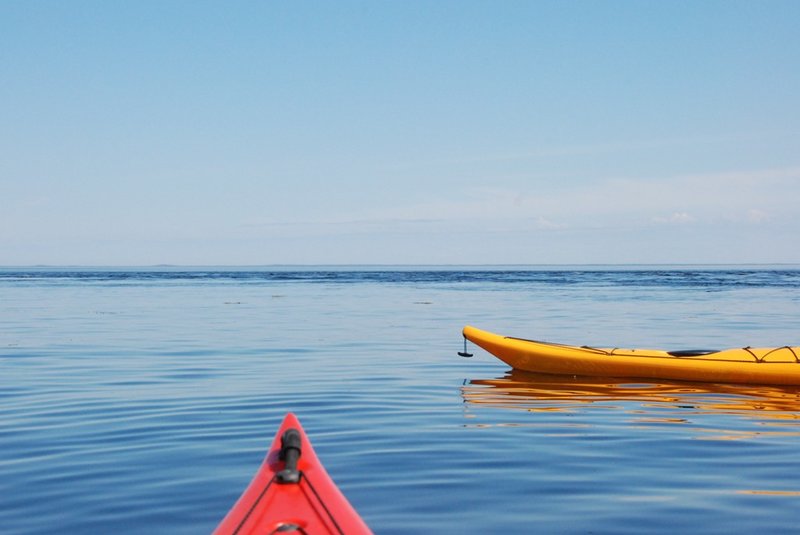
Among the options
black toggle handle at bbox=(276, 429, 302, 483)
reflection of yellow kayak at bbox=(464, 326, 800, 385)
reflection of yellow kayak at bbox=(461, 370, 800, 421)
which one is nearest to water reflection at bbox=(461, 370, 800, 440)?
reflection of yellow kayak at bbox=(461, 370, 800, 421)

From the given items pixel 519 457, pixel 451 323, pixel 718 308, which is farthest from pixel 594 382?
pixel 718 308

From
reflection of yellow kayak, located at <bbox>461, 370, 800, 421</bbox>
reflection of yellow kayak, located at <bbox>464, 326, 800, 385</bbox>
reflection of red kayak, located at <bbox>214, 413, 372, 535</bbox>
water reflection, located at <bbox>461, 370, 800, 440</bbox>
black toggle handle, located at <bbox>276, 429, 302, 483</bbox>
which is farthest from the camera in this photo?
reflection of yellow kayak, located at <bbox>464, 326, 800, 385</bbox>

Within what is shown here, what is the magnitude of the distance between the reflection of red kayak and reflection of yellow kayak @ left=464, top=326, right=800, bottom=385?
10611 millimetres

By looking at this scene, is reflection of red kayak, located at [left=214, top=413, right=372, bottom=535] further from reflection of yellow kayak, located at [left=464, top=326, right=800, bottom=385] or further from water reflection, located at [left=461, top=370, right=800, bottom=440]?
reflection of yellow kayak, located at [left=464, top=326, right=800, bottom=385]

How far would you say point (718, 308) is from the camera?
35.3 m

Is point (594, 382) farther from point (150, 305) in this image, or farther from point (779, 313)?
point (150, 305)

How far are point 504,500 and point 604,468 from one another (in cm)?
143

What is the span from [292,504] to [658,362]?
11.1 metres

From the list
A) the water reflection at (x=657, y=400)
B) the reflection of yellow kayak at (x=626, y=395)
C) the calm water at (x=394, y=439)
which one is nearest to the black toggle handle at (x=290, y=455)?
the calm water at (x=394, y=439)

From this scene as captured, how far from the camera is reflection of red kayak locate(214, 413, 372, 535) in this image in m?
4.30

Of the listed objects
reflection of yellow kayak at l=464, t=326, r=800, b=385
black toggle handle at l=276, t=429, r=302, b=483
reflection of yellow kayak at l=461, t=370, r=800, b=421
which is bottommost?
reflection of yellow kayak at l=461, t=370, r=800, b=421

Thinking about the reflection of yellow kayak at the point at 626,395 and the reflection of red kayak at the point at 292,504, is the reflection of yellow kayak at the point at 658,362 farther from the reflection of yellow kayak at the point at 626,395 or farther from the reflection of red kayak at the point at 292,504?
the reflection of red kayak at the point at 292,504

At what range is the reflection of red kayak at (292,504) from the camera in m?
4.30

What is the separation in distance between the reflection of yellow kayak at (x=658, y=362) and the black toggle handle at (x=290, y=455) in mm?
10573
